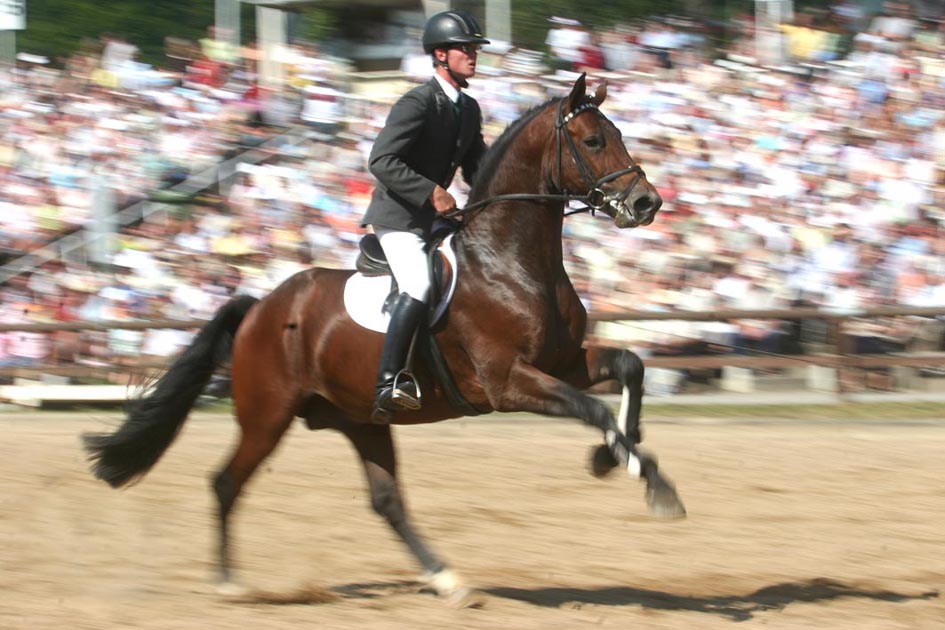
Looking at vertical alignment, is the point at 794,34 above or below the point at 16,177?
above

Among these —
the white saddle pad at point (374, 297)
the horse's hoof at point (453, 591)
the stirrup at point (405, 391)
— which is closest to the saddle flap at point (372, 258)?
the white saddle pad at point (374, 297)

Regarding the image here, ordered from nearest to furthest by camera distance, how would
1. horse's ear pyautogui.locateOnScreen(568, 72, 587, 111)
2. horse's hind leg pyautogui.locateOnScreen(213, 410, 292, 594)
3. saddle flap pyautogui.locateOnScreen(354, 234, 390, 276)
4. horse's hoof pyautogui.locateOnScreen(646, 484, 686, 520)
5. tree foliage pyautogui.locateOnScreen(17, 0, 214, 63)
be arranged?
horse's hoof pyautogui.locateOnScreen(646, 484, 686, 520) → horse's ear pyautogui.locateOnScreen(568, 72, 587, 111) → saddle flap pyautogui.locateOnScreen(354, 234, 390, 276) → horse's hind leg pyautogui.locateOnScreen(213, 410, 292, 594) → tree foliage pyautogui.locateOnScreen(17, 0, 214, 63)

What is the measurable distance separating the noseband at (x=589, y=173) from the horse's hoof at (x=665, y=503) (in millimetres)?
1155

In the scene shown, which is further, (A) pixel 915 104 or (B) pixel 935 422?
(A) pixel 915 104

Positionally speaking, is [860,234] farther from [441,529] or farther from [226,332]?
[226,332]

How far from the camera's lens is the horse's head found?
5.22 meters

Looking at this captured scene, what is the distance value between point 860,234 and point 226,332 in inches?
263

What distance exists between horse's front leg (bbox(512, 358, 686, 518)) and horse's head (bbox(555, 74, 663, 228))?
25.1 inches

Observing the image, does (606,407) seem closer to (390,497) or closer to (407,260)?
(407,260)

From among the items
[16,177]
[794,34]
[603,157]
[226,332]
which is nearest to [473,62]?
[603,157]

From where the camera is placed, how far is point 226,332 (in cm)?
665

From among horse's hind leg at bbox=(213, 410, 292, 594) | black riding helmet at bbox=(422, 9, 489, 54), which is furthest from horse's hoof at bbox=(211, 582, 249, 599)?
black riding helmet at bbox=(422, 9, 489, 54)

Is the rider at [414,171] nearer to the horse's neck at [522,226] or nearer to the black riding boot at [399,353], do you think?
the black riding boot at [399,353]

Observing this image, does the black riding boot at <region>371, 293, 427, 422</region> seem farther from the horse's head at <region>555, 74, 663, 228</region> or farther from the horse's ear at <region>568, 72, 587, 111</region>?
the horse's ear at <region>568, 72, 587, 111</region>
